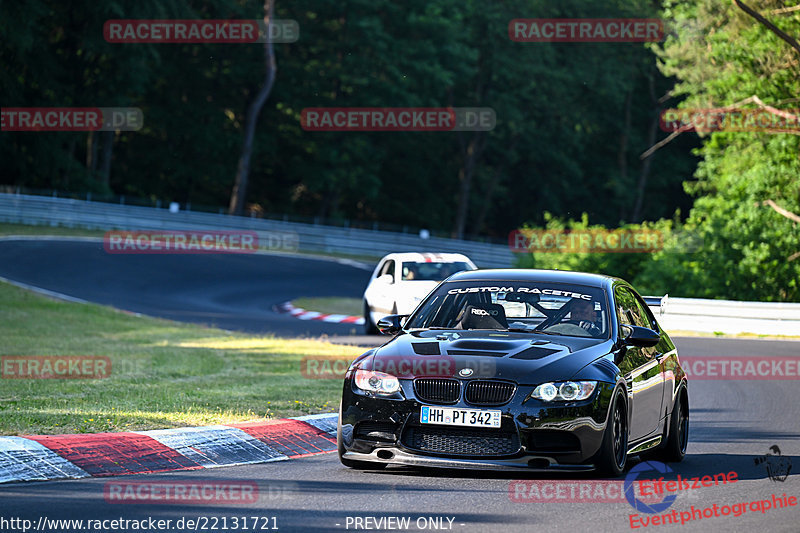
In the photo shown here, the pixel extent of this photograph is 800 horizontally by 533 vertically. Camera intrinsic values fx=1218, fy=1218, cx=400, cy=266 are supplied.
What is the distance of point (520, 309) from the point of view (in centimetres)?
953

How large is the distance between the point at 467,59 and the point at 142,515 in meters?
63.0

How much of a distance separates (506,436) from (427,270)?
1470 cm

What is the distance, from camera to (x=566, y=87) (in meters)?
74.4

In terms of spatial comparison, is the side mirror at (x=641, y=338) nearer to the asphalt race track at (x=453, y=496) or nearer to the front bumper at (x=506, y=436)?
the front bumper at (x=506, y=436)

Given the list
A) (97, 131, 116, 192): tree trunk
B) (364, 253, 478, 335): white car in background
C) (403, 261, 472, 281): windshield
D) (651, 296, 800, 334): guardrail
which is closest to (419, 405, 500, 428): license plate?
(364, 253, 478, 335): white car in background

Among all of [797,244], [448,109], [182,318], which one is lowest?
[182,318]

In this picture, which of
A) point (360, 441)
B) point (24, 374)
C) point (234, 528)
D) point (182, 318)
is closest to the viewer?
point (234, 528)

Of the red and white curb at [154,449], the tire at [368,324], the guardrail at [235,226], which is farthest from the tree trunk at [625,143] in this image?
the red and white curb at [154,449]

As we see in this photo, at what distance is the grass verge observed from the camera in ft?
33.7

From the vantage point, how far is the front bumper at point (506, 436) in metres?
7.94

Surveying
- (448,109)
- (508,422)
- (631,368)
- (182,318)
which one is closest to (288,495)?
(508,422)

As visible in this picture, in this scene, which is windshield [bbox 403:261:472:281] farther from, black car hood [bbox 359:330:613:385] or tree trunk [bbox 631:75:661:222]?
tree trunk [bbox 631:75:661:222]

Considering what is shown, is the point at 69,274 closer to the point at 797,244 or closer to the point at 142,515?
the point at 797,244

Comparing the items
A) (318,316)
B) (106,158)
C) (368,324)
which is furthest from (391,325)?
(106,158)
